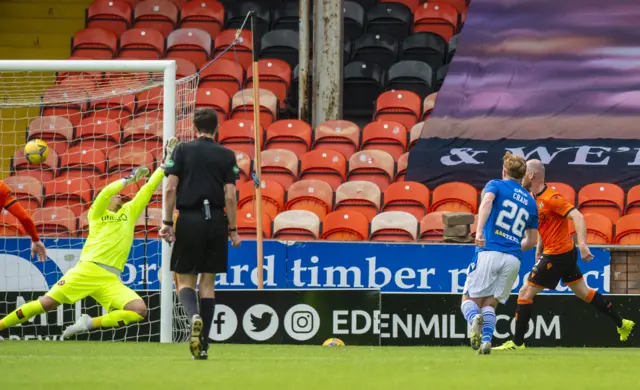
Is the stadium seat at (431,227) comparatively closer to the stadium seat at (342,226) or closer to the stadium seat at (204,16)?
the stadium seat at (342,226)

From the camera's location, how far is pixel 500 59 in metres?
17.6

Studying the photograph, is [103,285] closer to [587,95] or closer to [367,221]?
[367,221]

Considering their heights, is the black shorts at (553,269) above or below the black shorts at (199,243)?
below

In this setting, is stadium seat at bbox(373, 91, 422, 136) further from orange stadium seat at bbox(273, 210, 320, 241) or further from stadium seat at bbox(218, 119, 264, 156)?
orange stadium seat at bbox(273, 210, 320, 241)

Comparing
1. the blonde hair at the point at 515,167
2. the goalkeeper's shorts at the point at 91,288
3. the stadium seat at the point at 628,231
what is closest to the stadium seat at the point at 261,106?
the stadium seat at the point at 628,231

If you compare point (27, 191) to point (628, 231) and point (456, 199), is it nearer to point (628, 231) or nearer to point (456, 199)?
point (456, 199)

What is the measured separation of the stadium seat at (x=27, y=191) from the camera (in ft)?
51.2

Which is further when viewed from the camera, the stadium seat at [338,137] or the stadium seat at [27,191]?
the stadium seat at [338,137]

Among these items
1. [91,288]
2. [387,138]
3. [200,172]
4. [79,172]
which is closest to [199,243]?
[200,172]

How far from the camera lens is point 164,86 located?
1195 centimetres

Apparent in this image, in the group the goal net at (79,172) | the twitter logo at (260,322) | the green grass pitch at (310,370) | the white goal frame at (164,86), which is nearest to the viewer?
the green grass pitch at (310,370)

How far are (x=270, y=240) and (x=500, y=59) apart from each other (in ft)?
16.8

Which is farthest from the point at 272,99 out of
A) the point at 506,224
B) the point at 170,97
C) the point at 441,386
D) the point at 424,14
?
the point at 441,386

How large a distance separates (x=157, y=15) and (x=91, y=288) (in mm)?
8856
